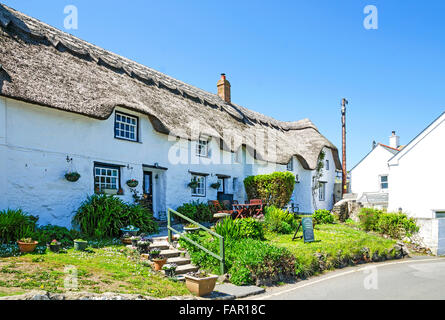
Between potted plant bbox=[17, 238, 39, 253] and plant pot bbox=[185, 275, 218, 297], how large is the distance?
4.02 meters

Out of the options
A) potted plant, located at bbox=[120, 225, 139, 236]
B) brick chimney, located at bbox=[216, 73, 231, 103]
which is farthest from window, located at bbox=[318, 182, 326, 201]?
potted plant, located at bbox=[120, 225, 139, 236]

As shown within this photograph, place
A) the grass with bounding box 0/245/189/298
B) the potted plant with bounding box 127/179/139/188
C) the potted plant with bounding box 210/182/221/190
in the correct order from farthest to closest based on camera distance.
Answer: the potted plant with bounding box 210/182/221/190 < the potted plant with bounding box 127/179/139/188 < the grass with bounding box 0/245/189/298

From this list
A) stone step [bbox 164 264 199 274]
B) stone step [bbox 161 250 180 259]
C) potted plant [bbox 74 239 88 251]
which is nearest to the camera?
stone step [bbox 164 264 199 274]

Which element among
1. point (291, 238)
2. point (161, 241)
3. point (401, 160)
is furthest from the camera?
point (401, 160)

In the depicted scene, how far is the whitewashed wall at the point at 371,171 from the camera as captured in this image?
2836 centimetres

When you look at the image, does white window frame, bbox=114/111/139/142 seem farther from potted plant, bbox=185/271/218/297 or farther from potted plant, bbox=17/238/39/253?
potted plant, bbox=185/271/218/297

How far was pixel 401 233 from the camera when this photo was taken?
49.3 feet

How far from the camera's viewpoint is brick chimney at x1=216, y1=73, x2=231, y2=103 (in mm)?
25781

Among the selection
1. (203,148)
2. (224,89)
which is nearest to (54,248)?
(203,148)

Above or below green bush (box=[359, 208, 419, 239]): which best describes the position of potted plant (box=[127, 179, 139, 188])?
above

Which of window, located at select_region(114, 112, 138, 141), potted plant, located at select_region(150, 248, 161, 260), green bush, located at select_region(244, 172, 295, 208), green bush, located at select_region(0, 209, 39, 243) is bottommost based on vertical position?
potted plant, located at select_region(150, 248, 161, 260)

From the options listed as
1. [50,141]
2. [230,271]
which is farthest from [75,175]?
[230,271]

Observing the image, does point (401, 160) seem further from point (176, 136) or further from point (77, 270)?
point (77, 270)
